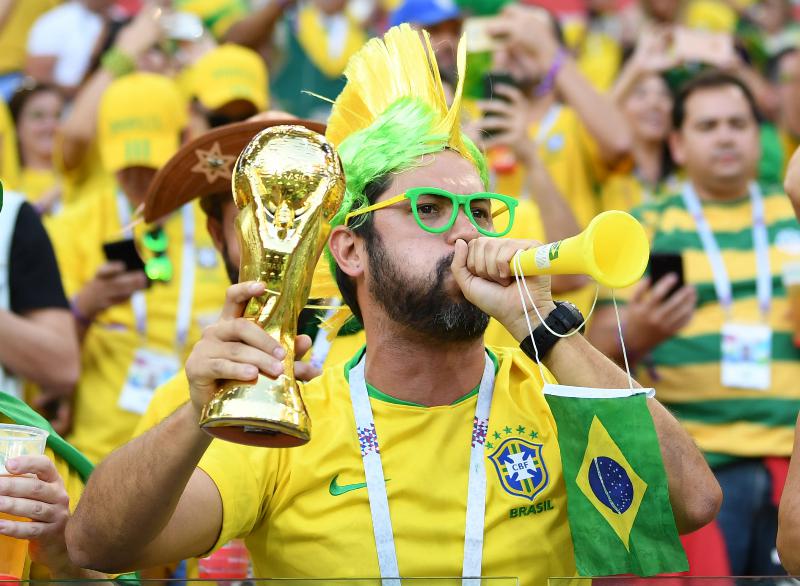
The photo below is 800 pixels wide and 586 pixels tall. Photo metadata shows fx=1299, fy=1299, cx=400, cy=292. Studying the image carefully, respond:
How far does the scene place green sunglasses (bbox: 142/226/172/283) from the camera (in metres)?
4.77

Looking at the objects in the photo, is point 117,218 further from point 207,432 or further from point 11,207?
point 207,432

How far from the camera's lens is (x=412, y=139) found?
3209 mm

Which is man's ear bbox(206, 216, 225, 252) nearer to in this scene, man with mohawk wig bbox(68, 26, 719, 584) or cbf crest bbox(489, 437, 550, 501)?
man with mohawk wig bbox(68, 26, 719, 584)

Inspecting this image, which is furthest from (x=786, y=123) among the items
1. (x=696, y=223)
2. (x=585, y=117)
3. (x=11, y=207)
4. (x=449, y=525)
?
(x=449, y=525)

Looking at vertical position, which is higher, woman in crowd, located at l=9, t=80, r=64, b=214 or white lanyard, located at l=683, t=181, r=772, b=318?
woman in crowd, located at l=9, t=80, r=64, b=214

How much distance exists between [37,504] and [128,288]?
252cm

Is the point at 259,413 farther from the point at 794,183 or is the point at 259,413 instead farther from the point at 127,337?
the point at 127,337

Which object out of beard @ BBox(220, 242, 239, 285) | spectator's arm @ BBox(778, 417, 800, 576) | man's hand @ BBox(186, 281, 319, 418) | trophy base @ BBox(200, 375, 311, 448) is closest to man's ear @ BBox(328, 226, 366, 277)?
beard @ BBox(220, 242, 239, 285)

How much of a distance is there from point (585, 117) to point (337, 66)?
7.45 feet

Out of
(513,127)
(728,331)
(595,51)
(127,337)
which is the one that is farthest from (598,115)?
(127,337)

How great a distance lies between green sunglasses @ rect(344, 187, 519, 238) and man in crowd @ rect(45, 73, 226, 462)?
6.59ft

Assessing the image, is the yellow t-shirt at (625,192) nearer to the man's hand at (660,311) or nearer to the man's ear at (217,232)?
the man's hand at (660,311)

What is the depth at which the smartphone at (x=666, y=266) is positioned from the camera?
5000 millimetres

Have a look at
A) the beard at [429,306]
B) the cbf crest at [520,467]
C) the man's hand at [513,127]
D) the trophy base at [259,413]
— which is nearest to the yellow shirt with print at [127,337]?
the man's hand at [513,127]
